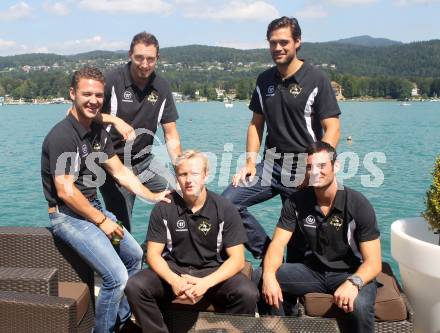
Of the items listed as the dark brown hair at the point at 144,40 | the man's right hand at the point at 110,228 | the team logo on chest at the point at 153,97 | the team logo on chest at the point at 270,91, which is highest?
the dark brown hair at the point at 144,40

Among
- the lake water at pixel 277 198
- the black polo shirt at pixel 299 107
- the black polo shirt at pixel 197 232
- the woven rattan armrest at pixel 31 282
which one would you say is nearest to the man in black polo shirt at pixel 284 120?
the black polo shirt at pixel 299 107

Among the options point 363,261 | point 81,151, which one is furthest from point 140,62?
point 363,261

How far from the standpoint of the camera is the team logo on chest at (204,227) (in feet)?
12.2

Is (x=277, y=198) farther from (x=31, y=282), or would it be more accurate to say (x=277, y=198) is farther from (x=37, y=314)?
(x=37, y=314)

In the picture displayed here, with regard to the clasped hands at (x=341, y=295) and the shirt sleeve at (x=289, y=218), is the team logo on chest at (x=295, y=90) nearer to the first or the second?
the shirt sleeve at (x=289, y=218)

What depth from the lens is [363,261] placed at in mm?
3629

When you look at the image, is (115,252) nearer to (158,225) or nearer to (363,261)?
(158,225)

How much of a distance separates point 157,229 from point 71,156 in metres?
0.74

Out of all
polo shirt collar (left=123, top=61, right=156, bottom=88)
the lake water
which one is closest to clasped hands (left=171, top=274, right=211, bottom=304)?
polo shirt collar (left=123, top=61, right=156, bottom=88)

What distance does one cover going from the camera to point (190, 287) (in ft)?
11.6

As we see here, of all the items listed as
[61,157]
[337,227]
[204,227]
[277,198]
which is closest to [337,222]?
[337,227]

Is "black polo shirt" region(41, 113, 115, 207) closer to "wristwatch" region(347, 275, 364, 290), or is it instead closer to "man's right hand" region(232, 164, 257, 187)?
"man's right hand" region(232, 164, 257, 187)

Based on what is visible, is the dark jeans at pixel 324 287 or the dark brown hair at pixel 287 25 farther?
the dark brown hair at pixel 287 25

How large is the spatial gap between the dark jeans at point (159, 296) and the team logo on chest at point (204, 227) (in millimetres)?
334
